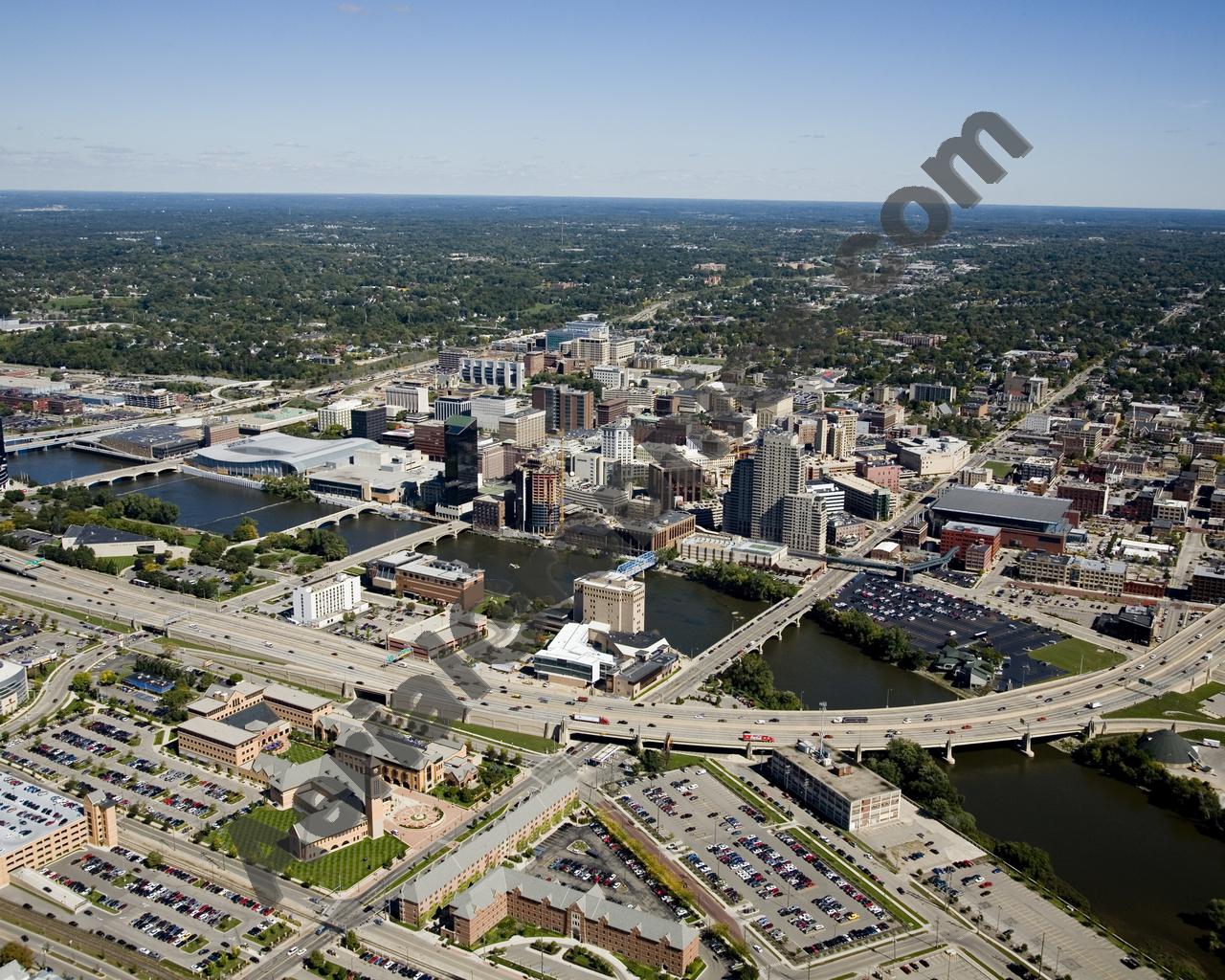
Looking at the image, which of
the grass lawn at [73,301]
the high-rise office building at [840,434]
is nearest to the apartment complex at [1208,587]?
the high-rise office building at [840,434]

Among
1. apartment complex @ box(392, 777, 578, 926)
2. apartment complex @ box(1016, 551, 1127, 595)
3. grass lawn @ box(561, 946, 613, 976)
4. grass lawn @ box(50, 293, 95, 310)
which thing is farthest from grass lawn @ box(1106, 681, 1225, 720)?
grass lawn @ box(50, 293, 95, 310)

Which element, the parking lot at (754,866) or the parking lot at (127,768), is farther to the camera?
the parking lot at (127,768)

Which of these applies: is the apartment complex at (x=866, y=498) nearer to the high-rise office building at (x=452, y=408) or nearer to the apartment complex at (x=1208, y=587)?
the apartment complex at (x=1208, y=587)

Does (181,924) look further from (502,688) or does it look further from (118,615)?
(118,615)

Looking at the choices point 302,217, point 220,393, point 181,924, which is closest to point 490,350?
point 220,393

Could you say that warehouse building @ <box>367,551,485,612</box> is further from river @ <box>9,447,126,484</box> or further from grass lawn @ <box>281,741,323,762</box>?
river @ <box>9,447,126,484</box>
